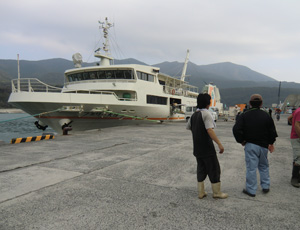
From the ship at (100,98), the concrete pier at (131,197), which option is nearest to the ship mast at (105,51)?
the ship at (100,98)

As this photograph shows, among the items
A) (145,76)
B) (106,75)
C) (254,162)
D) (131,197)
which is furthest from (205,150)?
(145,76)

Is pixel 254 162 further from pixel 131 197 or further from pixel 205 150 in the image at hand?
pixel 131 197

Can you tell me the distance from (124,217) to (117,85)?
12599 millimetres

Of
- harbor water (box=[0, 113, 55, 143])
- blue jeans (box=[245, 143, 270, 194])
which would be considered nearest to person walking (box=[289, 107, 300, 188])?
blue jeans (box=[245, 143, 270, 194])

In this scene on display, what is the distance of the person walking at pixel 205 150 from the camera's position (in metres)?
3.06

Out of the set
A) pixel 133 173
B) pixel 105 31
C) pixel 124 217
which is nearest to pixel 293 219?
pixel 124 217

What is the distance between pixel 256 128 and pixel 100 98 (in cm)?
1061

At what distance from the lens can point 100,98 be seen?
41.5 ft

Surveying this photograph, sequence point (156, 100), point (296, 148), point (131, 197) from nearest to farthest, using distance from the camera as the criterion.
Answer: point (131, 197) < point (296, 148) < point (156, 100)

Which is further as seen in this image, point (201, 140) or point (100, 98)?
point (100, 98)

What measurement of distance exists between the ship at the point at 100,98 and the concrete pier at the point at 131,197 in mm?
6647

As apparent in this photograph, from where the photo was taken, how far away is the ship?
11.5 metres

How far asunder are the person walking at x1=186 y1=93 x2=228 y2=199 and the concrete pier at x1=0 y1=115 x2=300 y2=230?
0.66 feet

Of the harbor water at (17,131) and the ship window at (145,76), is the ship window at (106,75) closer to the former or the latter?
the ship window at (145,76)
